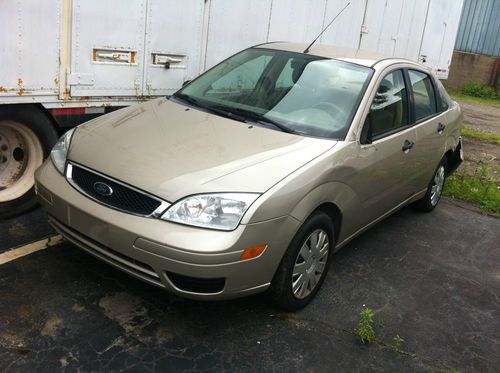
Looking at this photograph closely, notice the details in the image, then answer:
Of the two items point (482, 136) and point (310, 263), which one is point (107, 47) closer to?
point (310, 263)

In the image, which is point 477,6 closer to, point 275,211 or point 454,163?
point 454,163

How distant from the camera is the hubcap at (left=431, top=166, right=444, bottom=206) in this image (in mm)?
5829

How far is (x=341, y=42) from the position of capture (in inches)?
292

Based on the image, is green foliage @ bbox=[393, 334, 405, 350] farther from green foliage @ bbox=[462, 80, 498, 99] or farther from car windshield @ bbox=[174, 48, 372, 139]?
green foliage @ bbox=[462, 80, 498, 99]

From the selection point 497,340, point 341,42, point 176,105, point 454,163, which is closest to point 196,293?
point 176,105

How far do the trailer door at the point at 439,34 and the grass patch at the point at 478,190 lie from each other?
3.26 m

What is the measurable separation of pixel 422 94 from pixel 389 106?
3.22 ft

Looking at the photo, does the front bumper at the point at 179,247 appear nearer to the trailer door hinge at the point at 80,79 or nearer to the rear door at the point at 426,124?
the trailer door hinge at the point at 80,79

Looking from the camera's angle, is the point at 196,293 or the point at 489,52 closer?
the point at 196,293

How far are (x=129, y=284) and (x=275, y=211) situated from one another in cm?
123

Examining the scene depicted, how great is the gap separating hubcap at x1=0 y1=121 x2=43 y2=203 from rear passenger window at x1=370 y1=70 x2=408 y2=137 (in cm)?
275

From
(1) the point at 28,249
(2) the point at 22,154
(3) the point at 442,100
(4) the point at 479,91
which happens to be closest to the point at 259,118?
(1) the point at 28,249

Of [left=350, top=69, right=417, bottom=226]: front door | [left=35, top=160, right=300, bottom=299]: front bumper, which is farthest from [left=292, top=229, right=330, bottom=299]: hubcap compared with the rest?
[left=350, top=69, right=417, bottom=226]: front door

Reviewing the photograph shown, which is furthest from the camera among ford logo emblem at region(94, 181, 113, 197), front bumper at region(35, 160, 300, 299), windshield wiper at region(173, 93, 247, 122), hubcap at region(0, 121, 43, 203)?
hubcap at region(0, 121, 43, 203)
